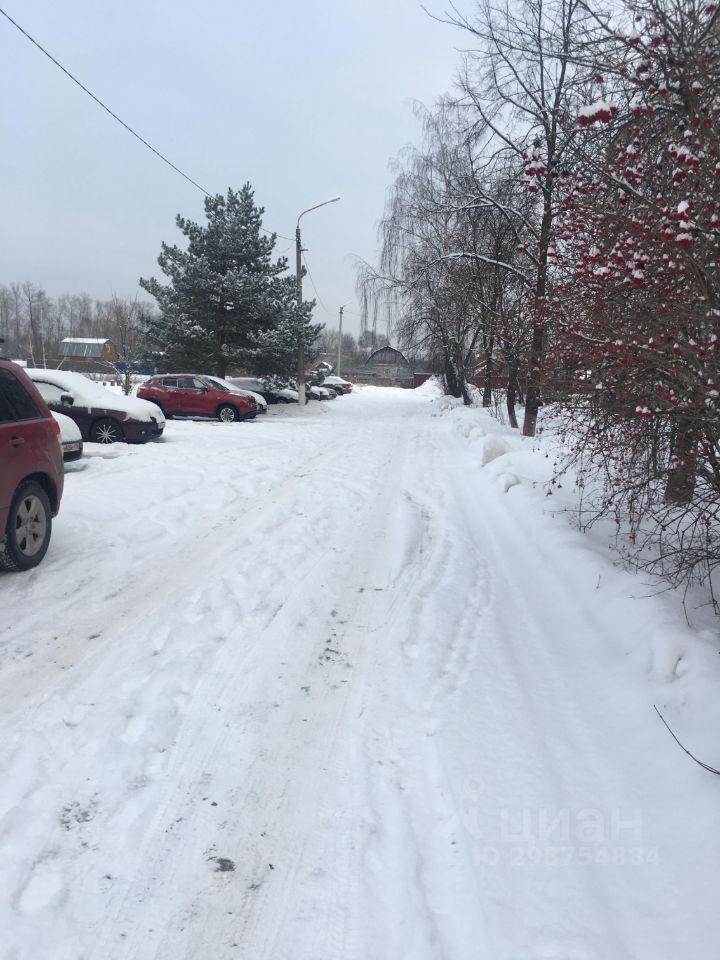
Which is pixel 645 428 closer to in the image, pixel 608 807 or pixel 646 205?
pixel 646 205

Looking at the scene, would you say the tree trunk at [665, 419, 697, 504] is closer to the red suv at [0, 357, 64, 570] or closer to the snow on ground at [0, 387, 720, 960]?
the snow on ground at [0, 387, 720, 960]

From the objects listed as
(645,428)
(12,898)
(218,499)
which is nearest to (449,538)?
(645,428)

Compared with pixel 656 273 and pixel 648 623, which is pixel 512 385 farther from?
pixel 648 623

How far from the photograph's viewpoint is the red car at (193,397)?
20.0m

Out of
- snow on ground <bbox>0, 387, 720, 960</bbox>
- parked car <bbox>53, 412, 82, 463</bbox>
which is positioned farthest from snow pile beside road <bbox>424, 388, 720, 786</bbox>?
parked car <bbox>53, 412, 82, 463</bbox>

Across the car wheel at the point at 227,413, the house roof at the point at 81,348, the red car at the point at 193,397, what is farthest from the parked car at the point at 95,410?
the house roof at the point at 81,348

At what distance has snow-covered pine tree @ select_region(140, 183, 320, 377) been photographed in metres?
23.9

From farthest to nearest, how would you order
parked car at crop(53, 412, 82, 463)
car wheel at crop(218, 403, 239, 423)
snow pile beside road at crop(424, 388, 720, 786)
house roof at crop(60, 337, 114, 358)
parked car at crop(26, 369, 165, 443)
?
1. house roof at crop(60, 337, 114, 358)
2. car wheel at crop(218, 403, 239, 423)
3. parked car at crop(26, 369, 165, 443)
4. parked car at crop(53, 412, 82, 463)
5. snow pile beside road at crop(424, 388, 720, 786)

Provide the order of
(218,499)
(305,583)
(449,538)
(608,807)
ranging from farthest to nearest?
(218,499), (449,538), (305,583), (608,807)

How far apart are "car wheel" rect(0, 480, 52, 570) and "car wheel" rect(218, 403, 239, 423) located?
599 inches

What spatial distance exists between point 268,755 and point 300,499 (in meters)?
5.47

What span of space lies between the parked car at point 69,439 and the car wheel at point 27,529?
168 inches

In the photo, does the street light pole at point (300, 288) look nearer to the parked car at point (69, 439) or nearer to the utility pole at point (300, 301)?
the utility pole at point (300, 301)

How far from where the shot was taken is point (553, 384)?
5.85 m
